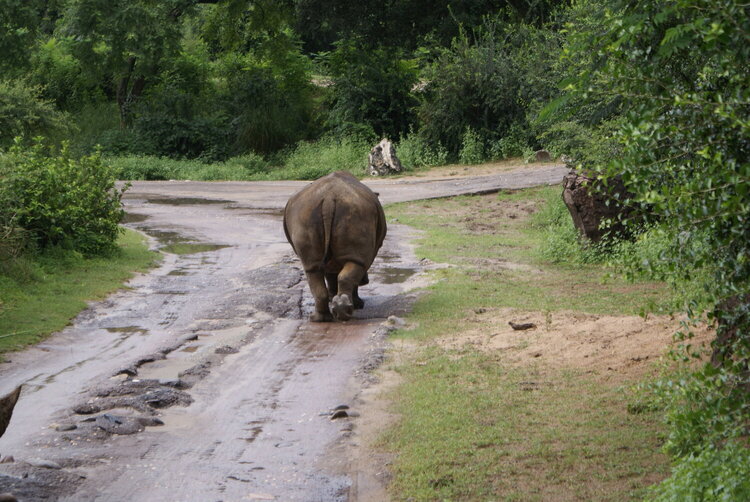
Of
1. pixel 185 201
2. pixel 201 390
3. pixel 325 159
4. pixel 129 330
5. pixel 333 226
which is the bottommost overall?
pixel 201 390

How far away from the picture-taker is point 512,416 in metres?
7.70

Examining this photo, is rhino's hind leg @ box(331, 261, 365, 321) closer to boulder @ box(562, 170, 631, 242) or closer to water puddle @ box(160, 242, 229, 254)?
boulder @ box(562, 170, 631, 242)

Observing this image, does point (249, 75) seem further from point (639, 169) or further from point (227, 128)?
point (639, 169)

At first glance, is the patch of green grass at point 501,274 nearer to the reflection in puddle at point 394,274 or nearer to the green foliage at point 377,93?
the reflection in puddle at point 394,274

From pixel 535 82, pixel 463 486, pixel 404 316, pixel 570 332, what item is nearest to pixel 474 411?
pixel 463 486

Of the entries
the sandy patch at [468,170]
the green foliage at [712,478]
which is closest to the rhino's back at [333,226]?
the green foliage at [712,478]

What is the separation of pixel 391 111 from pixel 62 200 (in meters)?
23.0

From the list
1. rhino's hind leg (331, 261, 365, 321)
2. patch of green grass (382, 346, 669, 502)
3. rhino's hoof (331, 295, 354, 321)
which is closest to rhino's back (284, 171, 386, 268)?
rhino's hind leg (331, 261, 365, 321)

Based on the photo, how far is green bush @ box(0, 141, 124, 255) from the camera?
15.6 meters

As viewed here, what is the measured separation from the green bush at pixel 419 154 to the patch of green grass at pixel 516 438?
2409 cm

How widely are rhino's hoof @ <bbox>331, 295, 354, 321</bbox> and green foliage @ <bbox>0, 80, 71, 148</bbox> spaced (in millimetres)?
19073

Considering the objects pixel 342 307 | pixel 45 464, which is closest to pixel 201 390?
pixel 45 464

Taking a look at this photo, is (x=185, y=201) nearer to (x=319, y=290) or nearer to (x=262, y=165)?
(x=262, y=165)

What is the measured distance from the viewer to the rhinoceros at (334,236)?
11562 millimetres
